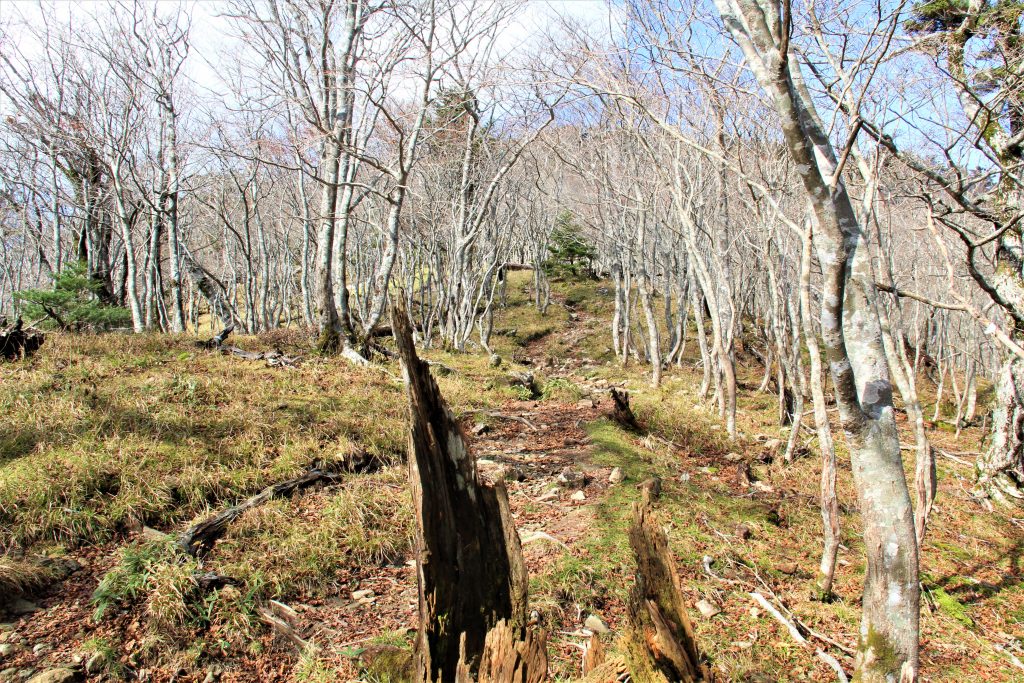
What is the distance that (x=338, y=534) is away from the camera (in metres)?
4.43

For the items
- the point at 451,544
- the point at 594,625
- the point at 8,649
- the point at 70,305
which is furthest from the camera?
the point at 70,305

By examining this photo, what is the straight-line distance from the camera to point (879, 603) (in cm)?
263

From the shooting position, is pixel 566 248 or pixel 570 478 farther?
pixel 566 248

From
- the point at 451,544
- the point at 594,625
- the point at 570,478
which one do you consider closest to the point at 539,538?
the point at 594,625

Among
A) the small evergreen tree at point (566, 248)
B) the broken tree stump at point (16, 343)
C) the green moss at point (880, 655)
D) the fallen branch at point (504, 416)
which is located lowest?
the green moss at point (880, 655)

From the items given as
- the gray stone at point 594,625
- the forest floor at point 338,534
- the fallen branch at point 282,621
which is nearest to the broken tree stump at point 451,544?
the forest floor at point 338,534

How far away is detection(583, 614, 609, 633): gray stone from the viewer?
3.41 meters

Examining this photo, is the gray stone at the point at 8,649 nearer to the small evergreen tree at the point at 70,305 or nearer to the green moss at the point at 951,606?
the green moss at the point at 951,606

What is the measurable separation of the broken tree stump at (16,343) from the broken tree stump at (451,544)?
764 centimetres

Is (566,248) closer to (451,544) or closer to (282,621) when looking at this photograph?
(282,621)

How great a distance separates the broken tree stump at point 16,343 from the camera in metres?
7.16

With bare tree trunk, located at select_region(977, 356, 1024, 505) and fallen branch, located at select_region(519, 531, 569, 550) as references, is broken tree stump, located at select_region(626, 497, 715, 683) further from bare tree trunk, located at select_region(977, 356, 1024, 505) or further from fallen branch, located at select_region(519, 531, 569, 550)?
bare tree trunk, located at select_region(977, 356, 1024, 505)

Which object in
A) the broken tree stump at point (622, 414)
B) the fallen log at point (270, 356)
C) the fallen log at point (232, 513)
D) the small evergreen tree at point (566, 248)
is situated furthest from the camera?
the small evergreen tree at point (566, 248)

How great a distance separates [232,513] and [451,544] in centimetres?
286
